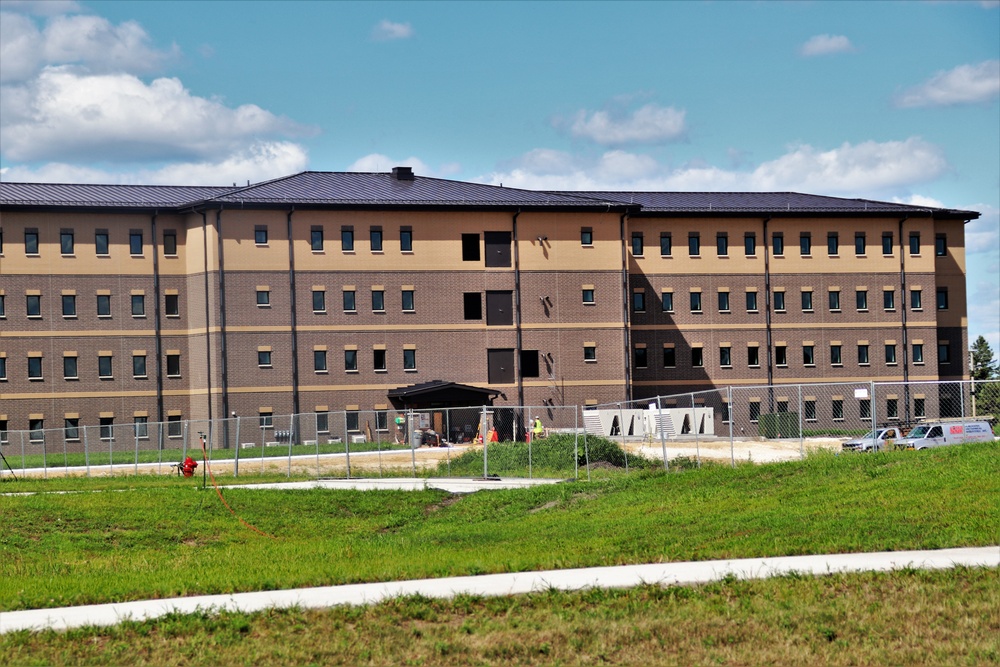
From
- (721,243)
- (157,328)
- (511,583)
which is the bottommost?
(511,583)

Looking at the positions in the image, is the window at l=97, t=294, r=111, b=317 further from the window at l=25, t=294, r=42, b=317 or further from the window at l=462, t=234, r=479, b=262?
the window at l=462, t=234, r=479, b=262

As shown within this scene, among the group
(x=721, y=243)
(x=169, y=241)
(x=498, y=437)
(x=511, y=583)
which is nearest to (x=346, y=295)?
(x=169, y=241)

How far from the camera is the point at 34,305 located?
5884cm

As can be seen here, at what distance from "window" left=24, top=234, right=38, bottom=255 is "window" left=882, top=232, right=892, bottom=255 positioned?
44.4 m

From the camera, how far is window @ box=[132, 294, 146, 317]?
60281mm

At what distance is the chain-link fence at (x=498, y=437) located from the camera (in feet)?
120

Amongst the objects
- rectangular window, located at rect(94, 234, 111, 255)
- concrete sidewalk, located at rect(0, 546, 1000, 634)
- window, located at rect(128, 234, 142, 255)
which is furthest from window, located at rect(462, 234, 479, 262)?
concrete sidewalk, located at rect(0, 546, 1000, 634)

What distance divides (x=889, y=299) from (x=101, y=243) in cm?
4209

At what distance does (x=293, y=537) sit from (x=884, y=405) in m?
48.3

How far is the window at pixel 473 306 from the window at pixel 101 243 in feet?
57.2

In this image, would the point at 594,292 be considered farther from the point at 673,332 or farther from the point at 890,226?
the point at 890,226

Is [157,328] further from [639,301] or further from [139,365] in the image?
[639,301]

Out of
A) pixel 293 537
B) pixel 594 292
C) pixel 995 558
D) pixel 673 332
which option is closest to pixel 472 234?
pixel 594 292

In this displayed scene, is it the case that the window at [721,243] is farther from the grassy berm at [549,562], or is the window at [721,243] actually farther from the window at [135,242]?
the grassy berm at [549,562]
